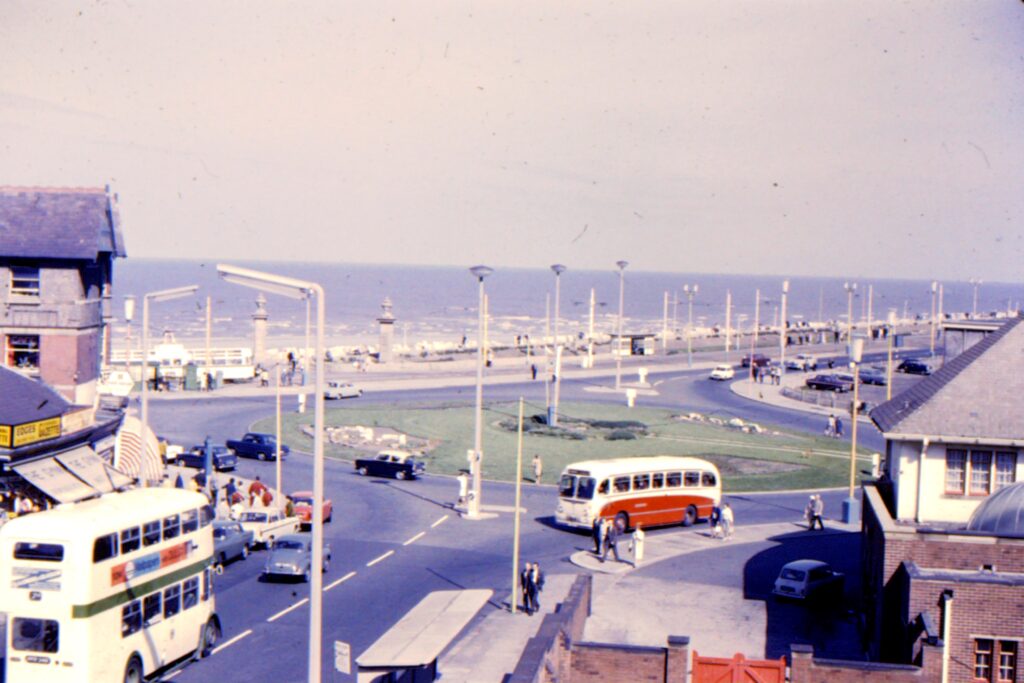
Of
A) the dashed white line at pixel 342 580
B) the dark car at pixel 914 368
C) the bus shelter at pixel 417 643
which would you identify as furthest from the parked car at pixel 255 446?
the dark car at pixel 914 368

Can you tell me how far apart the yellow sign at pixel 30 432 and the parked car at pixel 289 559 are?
7.25 metres

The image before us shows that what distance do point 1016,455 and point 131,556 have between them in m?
20.9

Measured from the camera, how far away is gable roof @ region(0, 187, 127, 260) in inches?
1574

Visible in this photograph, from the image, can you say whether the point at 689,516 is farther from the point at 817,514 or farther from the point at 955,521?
the point at 955,521

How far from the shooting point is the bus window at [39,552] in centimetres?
2136

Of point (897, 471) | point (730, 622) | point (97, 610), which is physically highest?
point (897, 471)

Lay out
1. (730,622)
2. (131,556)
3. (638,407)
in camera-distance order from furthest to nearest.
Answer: (638,407) < (730,622) < (131,556)

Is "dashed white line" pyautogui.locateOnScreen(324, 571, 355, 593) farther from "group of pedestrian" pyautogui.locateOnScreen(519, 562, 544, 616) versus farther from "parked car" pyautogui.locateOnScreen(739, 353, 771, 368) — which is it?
"parked car" pyautogui.locateOnScreen(739, 353, 771, 368)

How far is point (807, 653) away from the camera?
22.1m

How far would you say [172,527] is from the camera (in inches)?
971

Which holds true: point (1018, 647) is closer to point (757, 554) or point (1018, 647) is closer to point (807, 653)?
point (807, 653)

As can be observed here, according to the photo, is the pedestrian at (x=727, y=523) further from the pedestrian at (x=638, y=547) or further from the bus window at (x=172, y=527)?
the bus window at (x=172, y=527)

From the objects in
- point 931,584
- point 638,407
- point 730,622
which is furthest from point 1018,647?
point 638,407

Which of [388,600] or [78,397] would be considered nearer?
[388,600]
